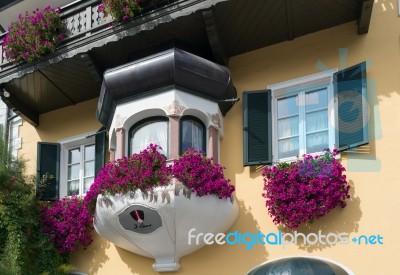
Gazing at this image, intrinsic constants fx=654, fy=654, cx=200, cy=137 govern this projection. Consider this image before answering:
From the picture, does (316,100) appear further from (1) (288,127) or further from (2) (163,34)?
(2) (163,34)

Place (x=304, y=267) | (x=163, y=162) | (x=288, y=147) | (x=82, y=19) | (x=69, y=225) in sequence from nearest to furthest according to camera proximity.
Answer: (x=304, y=267), (x=163, y=162), (x=288, y=147), (x=69, y=225), (x=82, y=19)

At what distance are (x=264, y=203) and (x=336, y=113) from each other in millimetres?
1593

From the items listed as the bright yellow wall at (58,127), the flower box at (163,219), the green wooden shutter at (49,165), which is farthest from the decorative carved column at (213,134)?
the green wooden shutter at (49,165)

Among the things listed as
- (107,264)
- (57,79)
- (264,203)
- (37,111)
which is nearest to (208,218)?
(264,203)

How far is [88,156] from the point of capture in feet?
37.3

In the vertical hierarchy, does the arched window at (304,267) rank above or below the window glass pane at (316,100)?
below

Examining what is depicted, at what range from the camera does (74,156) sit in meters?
11.5

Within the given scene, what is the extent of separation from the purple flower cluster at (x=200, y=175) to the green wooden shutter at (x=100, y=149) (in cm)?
220

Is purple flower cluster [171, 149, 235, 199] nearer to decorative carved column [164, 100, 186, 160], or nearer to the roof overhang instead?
decorative carved column [164, 100, 186, 160]

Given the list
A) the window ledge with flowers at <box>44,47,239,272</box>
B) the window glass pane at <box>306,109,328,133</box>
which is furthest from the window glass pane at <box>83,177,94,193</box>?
the window glass pane at <box>306,109,328,133</box>

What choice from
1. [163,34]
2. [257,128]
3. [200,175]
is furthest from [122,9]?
[200,175]

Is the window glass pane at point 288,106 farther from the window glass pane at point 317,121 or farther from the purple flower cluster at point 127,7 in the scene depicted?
the purple flower cluster at point 127,7

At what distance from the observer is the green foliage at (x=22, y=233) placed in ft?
31.9

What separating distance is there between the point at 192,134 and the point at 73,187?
9.35 feet
